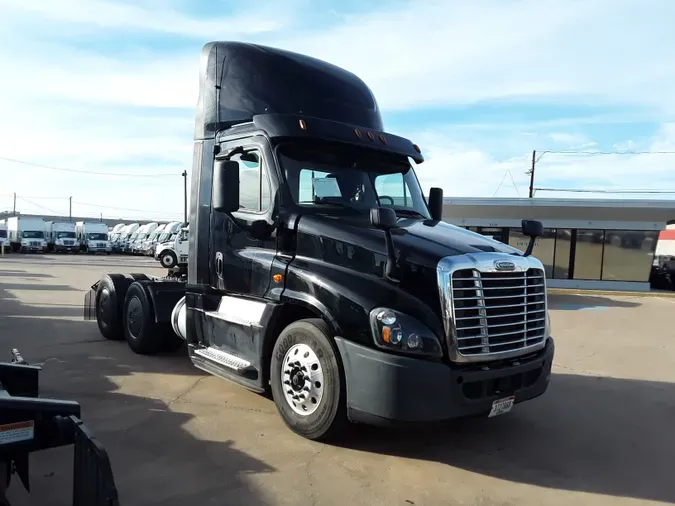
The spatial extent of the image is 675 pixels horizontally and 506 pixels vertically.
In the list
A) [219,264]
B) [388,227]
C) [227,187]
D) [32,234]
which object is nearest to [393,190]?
[388,227]

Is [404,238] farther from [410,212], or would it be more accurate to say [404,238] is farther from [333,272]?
[410,212]

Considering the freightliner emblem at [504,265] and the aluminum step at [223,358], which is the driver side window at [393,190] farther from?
the aluminum step at [223,358]

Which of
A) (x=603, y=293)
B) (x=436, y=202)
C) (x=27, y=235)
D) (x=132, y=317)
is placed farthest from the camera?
(x=27, y=235)

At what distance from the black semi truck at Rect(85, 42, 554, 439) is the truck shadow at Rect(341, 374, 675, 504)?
507 mm

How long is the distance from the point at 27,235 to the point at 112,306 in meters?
41.7

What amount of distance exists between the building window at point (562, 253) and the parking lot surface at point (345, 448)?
56.9 feet

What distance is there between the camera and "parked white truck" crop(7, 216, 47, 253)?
145 feet

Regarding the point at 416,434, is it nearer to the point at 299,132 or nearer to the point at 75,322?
the point at 299,132

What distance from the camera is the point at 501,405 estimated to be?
14.8ft

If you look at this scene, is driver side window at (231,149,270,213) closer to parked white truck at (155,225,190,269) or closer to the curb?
the curb

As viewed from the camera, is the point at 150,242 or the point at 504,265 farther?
the point at 150,242

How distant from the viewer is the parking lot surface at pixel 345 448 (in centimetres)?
398

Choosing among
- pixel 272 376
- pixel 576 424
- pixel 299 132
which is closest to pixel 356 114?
pixel 299 132

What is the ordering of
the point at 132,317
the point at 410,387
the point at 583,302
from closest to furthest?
1. the point at 410,387
2. the point at 132,317
3. the point at 583,302
